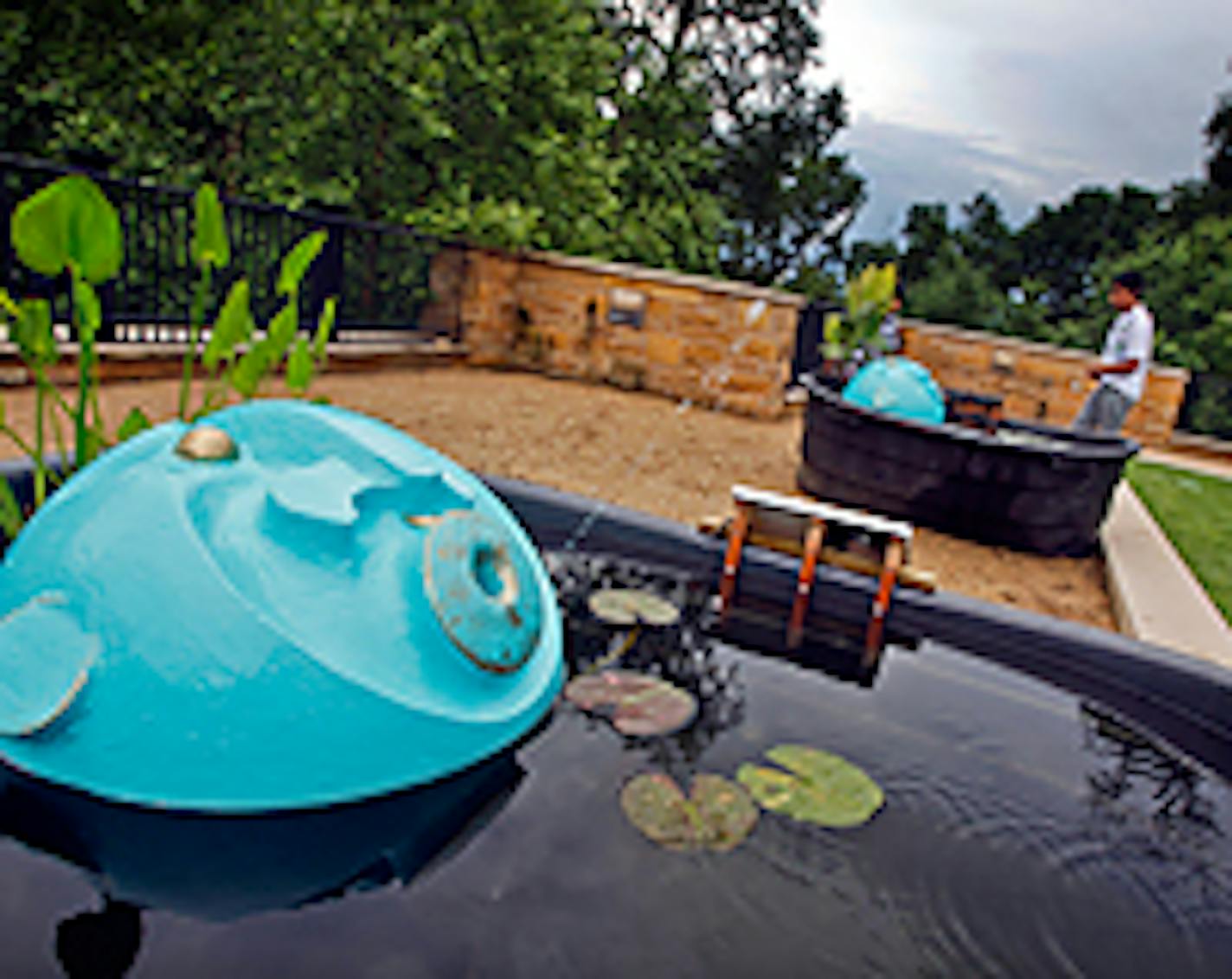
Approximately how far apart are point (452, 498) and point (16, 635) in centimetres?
85

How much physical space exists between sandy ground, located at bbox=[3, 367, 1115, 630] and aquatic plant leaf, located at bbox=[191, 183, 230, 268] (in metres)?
2.60

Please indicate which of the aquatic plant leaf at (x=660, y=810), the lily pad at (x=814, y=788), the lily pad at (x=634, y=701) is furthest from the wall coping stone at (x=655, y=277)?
the aquatic plant leaf at (x=660, y=810)

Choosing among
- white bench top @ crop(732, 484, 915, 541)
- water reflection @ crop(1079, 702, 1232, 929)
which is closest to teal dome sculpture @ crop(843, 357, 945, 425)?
white bench top @ crop(732, 484, 915, 541)

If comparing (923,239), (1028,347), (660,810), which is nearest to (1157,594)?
(660,810)

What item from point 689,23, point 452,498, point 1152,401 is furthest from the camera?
point 689,23

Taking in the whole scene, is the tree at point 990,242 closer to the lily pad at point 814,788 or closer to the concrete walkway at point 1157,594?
the concrete walkway at point 1157,594

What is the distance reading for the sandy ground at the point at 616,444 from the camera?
4.61 m

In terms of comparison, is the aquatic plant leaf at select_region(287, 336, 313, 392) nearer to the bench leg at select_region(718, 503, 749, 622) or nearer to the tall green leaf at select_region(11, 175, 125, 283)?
the tall green leaf at select_region(11, 175, 125, 283)

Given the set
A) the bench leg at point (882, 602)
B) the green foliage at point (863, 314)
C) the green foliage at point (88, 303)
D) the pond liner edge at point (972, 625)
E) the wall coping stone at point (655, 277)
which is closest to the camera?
the green foliage at point (88, 303)

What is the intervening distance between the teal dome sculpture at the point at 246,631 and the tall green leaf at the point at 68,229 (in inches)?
16.4

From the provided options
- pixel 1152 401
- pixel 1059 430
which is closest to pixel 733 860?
pixel 1059 430

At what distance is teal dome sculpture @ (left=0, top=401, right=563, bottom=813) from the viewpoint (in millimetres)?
1548

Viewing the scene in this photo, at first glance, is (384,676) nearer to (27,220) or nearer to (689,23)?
(27,220)

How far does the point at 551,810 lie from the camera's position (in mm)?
1909
